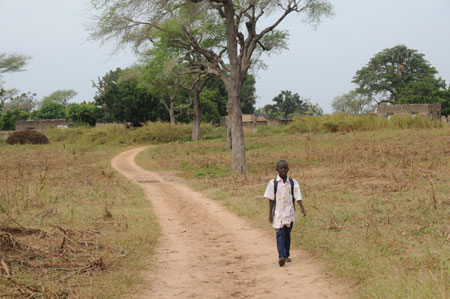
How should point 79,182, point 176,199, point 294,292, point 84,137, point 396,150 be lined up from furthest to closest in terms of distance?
point 84,137, point 396,150, point 79,182, point 176,199, point 294,292

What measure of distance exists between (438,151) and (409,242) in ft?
46.9

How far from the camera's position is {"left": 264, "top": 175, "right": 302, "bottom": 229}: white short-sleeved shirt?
6.61 metres

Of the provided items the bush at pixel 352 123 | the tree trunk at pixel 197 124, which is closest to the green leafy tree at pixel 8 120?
the tree trunk at pixel 197 124

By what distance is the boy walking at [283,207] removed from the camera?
6.56 m

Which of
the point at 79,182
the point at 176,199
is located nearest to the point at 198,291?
the point at 176,199

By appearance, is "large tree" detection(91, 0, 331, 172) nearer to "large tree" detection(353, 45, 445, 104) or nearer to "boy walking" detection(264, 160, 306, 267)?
"boy walking" detection(264, 160, 306, 267)

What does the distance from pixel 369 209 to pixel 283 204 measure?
3.50m

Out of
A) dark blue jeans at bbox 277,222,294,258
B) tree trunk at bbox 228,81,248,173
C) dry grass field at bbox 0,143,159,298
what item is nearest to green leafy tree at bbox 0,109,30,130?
tree trunk at bbox 228,81,248,173

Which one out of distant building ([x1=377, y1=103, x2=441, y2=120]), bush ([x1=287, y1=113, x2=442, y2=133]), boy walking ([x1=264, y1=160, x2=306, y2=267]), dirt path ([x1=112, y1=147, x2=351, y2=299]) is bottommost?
dirt path ([x1=112, y1=147, x2=351, y2=299])

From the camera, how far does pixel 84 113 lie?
196 feet

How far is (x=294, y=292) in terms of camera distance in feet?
17.7

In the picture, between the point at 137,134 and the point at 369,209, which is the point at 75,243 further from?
the point at 137,134

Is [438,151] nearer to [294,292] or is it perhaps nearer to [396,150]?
[396,150]

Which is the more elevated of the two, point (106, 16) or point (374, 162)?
point (106, 16)
